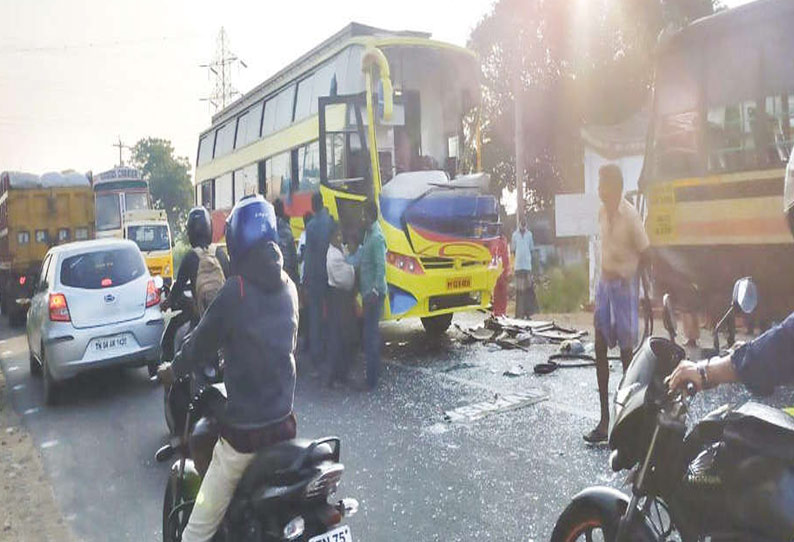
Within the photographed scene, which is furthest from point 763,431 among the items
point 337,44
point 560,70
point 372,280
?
point 560,70

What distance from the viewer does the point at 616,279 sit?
5.55 meters

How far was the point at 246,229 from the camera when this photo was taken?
9.31 feet

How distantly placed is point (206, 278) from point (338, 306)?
2422 millimetres

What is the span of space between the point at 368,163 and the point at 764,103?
196 inches

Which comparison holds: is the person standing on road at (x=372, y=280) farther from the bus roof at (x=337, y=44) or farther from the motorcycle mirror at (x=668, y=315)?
the motorcycle mirror at (x=668, y=315)

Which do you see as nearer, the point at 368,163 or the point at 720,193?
the point at 720,193

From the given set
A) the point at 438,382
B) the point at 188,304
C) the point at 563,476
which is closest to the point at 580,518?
the point at 563,476

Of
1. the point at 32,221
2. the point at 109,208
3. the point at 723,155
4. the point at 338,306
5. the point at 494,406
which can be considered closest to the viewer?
the point at 494,406

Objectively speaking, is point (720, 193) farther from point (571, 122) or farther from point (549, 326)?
point (571, 122)

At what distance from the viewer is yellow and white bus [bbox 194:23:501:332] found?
976cm

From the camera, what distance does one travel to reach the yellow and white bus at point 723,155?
27.3 ft

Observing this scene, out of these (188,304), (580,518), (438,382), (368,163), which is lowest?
(438,382)

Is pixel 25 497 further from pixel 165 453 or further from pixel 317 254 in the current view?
pixel 317 254

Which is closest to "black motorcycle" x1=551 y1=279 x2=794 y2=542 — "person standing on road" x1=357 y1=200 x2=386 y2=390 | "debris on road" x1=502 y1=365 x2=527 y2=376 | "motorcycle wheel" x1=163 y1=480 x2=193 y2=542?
Answer: "motorcycle wheel" x1=163 y1=480 x2=193 y2=542
